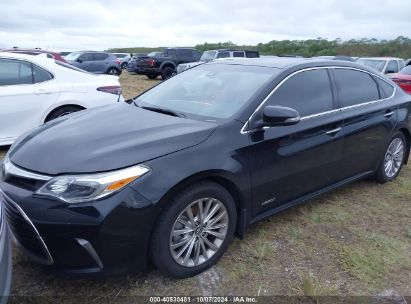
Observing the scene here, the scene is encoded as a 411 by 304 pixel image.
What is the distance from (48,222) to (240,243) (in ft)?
5.39

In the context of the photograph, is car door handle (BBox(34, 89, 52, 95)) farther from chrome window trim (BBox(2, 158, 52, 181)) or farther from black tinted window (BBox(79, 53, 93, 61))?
black tinted window (BBox(79, 53, 93, 61))

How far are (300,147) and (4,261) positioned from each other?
243 cm

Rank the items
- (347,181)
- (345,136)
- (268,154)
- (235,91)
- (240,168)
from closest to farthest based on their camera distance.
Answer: (240,168)
(268,154)
(235,91)
(345,136)
(347,181)

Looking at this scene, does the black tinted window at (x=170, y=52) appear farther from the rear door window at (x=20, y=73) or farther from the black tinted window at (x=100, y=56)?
the rear door window at (x=20, y=73)

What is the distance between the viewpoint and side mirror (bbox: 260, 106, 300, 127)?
10.1 ft

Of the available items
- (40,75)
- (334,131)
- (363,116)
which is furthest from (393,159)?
A: (40,75)

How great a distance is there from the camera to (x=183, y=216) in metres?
2.79

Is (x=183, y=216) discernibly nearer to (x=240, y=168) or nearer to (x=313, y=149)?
(x=240, y=168)

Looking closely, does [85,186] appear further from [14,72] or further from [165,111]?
[14,72]

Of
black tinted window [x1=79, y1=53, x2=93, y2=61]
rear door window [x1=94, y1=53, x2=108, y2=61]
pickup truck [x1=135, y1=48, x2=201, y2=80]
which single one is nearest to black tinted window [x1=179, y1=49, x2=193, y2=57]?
pickup truck [x1=135, y1=48, x2=201, y2=80]

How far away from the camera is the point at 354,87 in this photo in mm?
4195

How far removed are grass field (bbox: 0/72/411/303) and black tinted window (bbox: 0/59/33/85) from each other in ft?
10.9

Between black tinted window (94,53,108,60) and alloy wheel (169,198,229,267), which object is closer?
alloy wheel (169,198,229,267)

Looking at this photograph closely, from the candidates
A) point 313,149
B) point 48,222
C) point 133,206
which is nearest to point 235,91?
point 313,149
